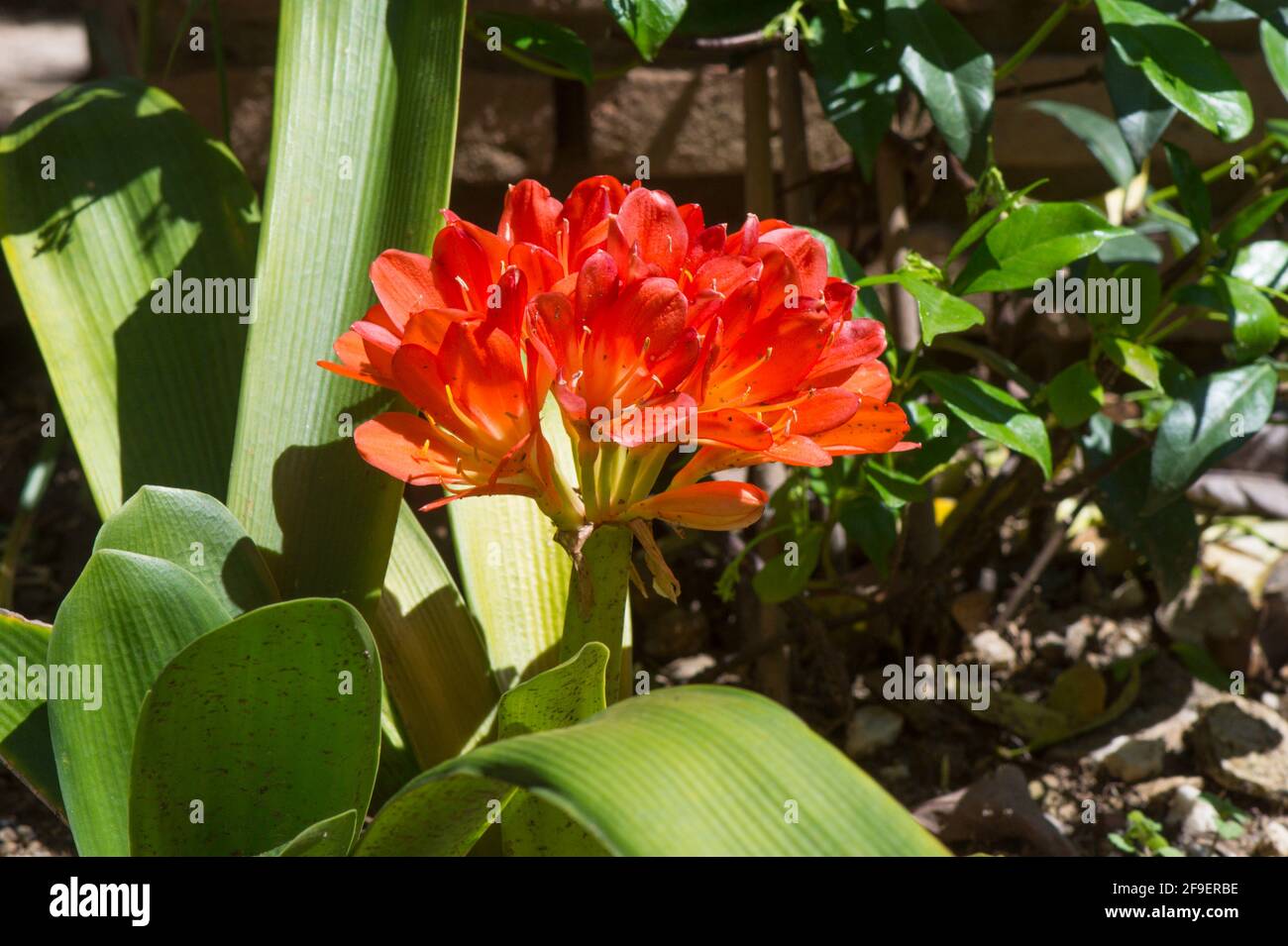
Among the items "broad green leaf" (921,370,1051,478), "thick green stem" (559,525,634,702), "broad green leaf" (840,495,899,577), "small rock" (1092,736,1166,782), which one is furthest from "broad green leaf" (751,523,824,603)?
"small rock" (1092,736,1166,782)

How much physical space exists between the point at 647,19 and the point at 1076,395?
0.48 m

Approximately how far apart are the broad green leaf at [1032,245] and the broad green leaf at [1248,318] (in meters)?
0.20

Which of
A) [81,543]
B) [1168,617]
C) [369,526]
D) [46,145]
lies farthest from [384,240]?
[1168,617]

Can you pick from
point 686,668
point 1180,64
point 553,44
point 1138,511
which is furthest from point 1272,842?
point 553,44

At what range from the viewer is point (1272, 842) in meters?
1.11

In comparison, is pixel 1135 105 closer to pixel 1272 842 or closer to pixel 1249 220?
pixel 1249 220

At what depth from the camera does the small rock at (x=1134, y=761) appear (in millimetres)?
1215

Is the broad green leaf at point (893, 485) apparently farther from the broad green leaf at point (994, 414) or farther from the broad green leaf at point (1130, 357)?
the broad green leaf at point (1130, 357)

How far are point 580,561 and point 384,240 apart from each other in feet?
1.01

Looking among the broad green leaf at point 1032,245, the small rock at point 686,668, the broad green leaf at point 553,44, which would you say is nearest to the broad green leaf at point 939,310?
the broad green leaf at point 1032,245

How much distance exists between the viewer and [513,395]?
27.0 inches

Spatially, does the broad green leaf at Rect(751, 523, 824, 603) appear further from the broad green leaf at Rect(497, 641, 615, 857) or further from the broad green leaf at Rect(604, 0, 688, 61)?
the broad green leaf at Rect(604, 0, 688, 61)

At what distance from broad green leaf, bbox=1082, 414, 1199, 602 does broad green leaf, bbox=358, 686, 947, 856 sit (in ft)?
2.17
